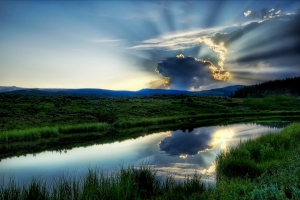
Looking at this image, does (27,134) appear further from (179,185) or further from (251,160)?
(251,160)

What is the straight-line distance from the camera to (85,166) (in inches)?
736

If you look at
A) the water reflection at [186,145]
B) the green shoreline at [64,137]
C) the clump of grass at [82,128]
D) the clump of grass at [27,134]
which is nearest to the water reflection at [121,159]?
the water reflection at [186,145]

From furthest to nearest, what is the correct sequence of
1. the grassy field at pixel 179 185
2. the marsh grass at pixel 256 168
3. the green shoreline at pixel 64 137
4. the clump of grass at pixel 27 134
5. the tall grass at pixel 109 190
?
the clump of grass at pixel 27 134
the green shoreline at pixel 64 137
the tall grass at pixel 109 190
the marsh grass at pixel 256 168
the grassy field at pixel 179 185

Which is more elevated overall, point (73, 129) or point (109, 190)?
point (109, 190)

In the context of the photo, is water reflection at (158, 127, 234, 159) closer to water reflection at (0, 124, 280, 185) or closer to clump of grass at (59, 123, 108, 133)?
water reflection at (0, 124, 280, 185)

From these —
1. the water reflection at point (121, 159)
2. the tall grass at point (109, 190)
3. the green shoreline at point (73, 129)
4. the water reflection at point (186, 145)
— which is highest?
the tall grass at point (109, 190)

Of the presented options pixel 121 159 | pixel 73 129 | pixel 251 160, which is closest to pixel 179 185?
pixel 251 160

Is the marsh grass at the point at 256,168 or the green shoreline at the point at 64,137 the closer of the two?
the marsh grass at the point at 256,168

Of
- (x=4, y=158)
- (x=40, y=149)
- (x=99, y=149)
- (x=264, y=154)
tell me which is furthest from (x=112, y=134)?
(x=264, y=154)

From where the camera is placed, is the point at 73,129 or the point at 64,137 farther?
the point at 73,129

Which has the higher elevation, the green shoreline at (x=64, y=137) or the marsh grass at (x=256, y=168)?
the marsh grass at (x=256, y=168)

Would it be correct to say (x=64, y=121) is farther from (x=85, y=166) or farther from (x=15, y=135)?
(x=85, y=166)

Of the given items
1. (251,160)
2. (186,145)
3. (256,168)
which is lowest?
(186,145)

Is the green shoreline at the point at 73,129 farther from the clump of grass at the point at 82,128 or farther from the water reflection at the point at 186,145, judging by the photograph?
the water reflection at the point at 186,145
